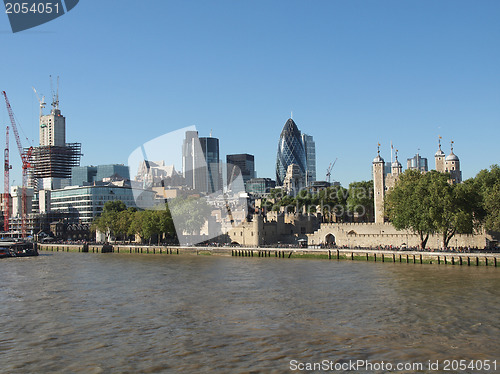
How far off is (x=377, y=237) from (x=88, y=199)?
368ft

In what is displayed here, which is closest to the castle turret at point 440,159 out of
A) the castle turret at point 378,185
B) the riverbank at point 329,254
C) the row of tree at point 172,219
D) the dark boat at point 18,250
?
the castle turret at point 378,185

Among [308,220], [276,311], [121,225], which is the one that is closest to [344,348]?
[276,311]

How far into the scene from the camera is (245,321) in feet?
102

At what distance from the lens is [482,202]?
209 ft

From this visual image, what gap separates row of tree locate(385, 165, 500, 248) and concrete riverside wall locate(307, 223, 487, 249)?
2.01 m

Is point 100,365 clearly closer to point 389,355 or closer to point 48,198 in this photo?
point 389,355

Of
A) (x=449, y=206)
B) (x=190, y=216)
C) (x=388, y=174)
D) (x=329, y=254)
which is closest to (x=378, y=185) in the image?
(x=388, y=174)

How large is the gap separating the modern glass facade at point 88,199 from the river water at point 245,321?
118328 mm

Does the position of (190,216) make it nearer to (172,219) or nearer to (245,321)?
(172,219)

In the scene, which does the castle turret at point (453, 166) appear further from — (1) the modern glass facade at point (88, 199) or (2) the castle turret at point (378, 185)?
(1) the modern glass facade at point (88, 199)

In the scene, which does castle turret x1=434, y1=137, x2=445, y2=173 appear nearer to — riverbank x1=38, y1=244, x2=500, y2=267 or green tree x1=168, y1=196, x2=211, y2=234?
riverbank x1=38, y1=244, x2=500, y2=267

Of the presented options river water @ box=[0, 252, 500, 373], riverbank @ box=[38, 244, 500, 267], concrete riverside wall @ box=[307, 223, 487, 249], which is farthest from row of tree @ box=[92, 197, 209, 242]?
river water @ box=[0, 252, 500, 373]

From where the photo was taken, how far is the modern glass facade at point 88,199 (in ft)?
551

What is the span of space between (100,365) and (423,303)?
21732 millimetres
